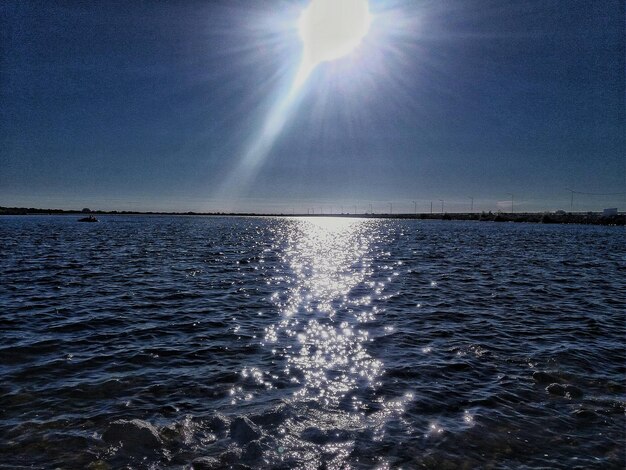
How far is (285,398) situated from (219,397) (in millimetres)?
1589

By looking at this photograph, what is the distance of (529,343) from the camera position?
13.2 m

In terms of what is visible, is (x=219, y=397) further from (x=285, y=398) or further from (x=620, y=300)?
(x=620, y=300)

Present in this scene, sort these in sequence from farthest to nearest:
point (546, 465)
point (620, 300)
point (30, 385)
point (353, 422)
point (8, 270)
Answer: point (8, 270)
point (620, 300)
point (30, 385)
point (353, 422)
point (546, 465)

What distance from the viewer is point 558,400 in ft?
29.7

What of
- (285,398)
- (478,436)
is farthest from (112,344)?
(478,436)

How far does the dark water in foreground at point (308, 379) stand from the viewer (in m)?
6.91

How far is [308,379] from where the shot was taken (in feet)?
33.2

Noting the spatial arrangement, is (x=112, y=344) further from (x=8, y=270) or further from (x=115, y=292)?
(x=8, y=270)

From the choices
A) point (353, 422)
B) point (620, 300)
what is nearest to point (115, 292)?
point (353, 422)

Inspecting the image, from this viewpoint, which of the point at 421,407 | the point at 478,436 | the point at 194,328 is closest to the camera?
the point at 478,436

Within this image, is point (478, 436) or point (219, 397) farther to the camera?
point (219, 397)

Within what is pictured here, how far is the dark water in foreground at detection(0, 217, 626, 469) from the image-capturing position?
6.91 m

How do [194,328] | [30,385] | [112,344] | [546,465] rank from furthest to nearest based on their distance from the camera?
[194,328] → [112,344] → [30,385] → [546,465]

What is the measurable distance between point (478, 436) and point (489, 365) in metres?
4.25
